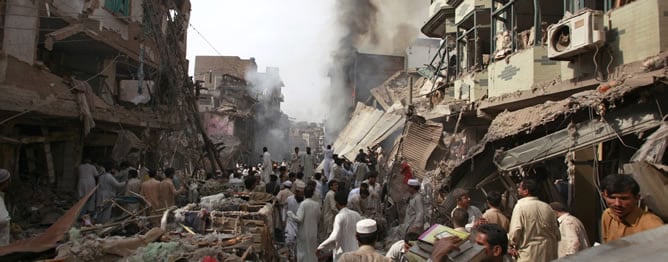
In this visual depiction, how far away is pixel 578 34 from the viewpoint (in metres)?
7.55

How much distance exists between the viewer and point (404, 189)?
9883 millimetres

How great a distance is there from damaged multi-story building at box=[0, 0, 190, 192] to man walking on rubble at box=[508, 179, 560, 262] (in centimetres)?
917

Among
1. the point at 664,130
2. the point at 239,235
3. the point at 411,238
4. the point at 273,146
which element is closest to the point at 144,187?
the point at 239,235

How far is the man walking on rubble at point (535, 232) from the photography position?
4.67 m

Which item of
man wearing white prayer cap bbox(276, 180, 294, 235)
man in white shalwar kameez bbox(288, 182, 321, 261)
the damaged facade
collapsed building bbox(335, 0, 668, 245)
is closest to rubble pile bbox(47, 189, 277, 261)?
man in white shalwar kameez bbox(288, 182, 321, 261)

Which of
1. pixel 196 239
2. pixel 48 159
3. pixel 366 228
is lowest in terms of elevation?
pixel 196 239

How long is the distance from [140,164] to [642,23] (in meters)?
13.9

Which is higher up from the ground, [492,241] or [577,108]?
[577,108]

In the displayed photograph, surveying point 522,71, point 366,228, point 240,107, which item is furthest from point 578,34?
point 240,107

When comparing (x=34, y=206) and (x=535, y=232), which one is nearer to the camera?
(x=535, y=232)

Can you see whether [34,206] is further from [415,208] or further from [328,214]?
[415,208]

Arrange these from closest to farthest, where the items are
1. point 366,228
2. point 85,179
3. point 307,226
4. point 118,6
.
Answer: point 366,228 → point 307,226 → point 85,179 → point 118,6

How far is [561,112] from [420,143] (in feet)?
14.5

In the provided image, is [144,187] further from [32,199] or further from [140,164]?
[140,164]
